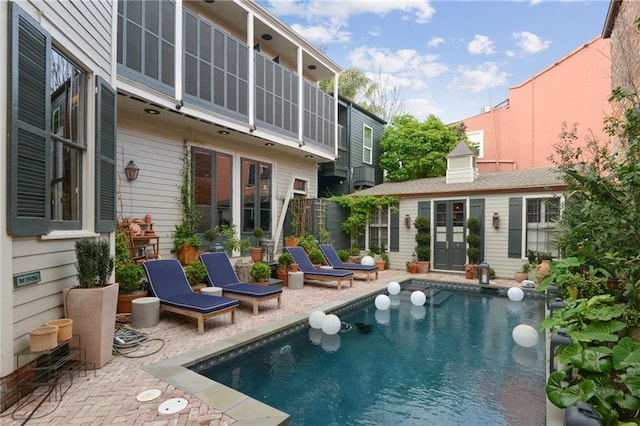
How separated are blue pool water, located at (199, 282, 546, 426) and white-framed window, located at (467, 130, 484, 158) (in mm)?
12977

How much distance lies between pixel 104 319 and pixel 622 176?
17.8ft

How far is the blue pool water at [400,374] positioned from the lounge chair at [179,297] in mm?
864

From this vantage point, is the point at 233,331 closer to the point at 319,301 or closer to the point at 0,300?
the point at 319,301

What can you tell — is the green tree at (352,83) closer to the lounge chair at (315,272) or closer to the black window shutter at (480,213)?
the black window shutter at (480,213)

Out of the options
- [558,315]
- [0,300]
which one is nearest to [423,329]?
[558,315]

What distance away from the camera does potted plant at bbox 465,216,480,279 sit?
10.4 metres

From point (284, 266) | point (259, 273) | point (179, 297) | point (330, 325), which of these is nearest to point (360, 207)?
point (284, 266)

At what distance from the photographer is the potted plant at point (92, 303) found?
350 cm

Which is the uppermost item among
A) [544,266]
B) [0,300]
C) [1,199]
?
[1,199]

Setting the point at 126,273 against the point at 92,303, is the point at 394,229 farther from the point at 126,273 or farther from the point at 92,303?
the point at 92,303

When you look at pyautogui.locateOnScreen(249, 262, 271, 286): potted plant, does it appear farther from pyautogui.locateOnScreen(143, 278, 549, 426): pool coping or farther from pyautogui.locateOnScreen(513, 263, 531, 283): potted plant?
pyautogui.locateOnScreen(513, 263, 531, 283): potted plant

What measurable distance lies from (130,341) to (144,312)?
0.73 m

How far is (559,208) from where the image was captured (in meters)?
9.38

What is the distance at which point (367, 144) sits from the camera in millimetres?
15914
